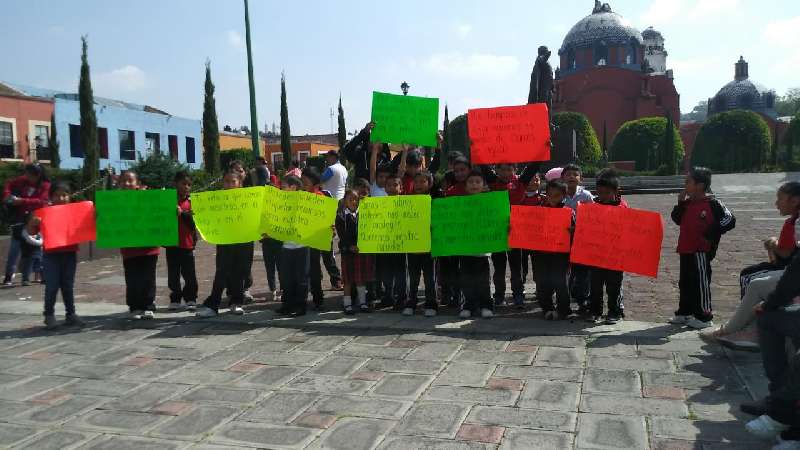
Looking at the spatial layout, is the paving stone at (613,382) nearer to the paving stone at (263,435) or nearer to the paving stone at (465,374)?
the paving stone at (465,374)

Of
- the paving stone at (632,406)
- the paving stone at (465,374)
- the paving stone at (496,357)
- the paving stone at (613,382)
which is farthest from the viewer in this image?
the paving stone at (496,357)

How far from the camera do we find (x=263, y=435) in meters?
3.52

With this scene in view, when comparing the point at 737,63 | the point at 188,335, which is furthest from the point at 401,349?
the point at 737,63

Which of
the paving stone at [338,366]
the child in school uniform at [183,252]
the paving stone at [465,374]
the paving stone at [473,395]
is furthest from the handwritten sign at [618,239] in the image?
the child in school uniform at [183,252]

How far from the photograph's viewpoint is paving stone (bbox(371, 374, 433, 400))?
13.6 feet

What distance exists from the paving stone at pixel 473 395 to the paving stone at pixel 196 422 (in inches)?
50.0

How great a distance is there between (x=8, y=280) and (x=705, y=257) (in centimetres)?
954

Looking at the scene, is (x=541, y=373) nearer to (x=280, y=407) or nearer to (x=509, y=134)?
(x=280, y=407)

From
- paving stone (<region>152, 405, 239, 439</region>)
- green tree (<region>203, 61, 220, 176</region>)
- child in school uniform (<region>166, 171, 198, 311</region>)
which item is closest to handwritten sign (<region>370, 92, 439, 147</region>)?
child in school uniform (<region>166, 171, 198, 311</region>)

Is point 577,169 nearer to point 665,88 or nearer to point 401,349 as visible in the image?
point 401,349

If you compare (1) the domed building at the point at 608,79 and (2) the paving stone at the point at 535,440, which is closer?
(2) the paving stone at the point at 535,440

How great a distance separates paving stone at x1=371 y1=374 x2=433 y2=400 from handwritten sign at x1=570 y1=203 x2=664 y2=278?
7.23 feet

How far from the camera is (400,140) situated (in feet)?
23.1

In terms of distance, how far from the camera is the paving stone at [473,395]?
3.95 meters
